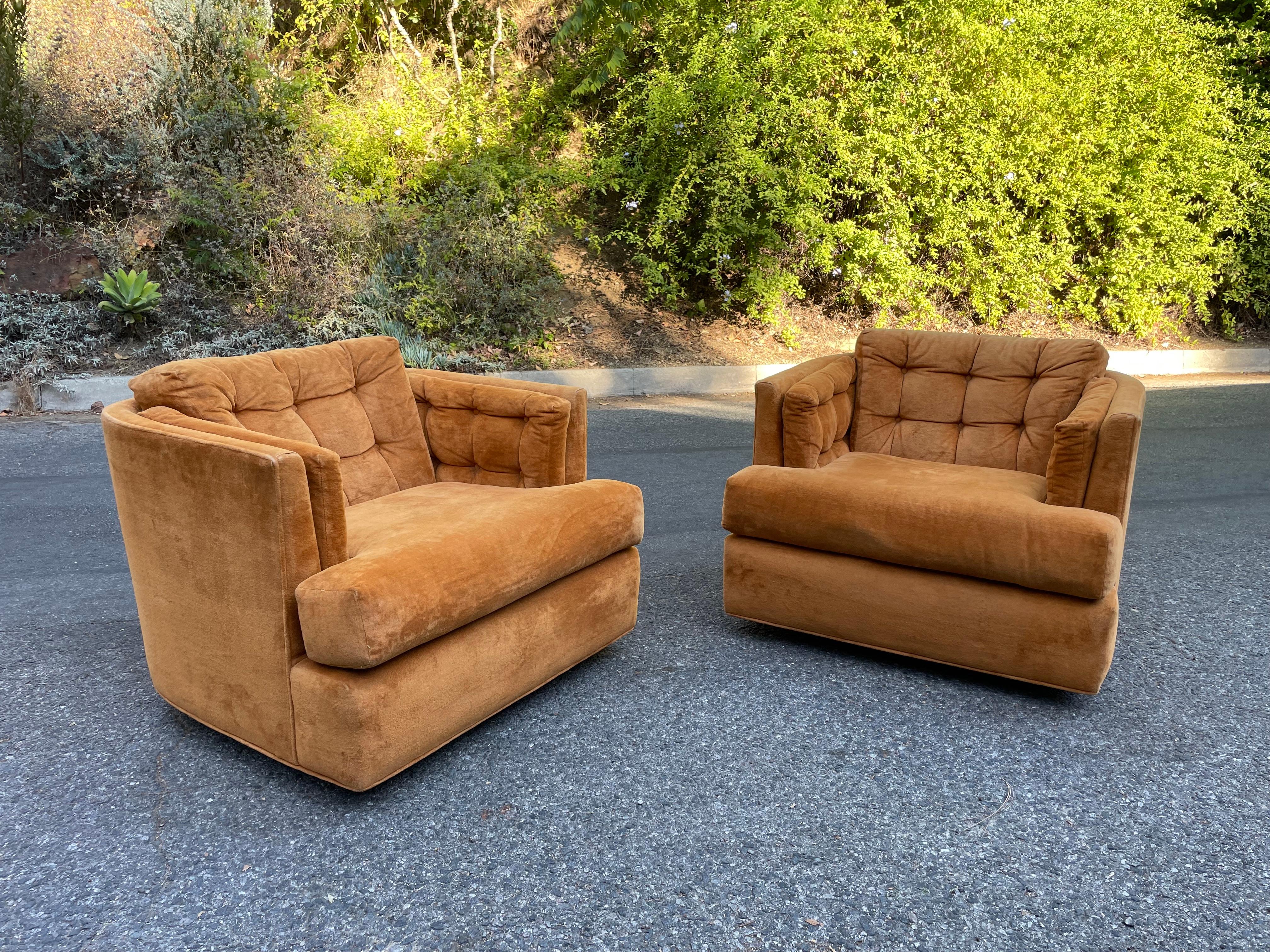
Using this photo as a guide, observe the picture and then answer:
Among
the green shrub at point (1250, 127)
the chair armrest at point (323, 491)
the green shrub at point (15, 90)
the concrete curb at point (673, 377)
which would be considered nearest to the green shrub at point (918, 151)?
the green shrub at point (1250, 127)

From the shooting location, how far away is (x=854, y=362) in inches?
149

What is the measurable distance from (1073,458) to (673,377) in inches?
194

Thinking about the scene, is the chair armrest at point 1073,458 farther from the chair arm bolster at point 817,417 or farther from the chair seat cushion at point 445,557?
the chair seat cushion at point 445,557

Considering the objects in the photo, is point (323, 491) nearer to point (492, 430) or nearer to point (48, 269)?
point (492, 430)

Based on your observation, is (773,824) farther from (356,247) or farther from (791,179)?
(791,179)

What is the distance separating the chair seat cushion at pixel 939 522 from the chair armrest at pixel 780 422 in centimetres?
13

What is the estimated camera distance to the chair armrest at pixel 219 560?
2.18 m

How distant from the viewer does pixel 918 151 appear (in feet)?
27.8

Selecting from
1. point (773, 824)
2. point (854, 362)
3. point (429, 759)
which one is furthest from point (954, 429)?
point (429, 759)

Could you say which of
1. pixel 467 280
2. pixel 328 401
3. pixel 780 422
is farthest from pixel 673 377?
pixel 328 401

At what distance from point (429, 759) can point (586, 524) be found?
2.47 ft

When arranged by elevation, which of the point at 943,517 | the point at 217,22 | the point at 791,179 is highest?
the point at 217,22

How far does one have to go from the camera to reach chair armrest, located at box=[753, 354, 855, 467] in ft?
10.8

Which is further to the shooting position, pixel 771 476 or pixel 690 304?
pixel 690 304
